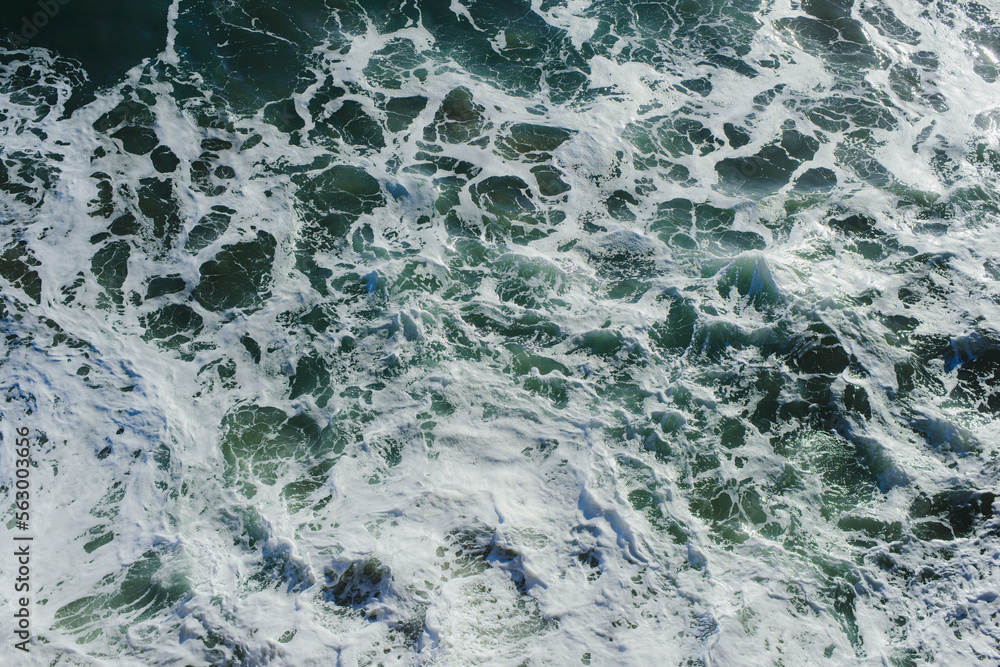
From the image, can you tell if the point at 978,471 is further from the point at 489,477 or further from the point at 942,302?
the point at 489,477

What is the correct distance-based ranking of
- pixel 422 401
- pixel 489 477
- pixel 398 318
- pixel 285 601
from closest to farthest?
pixel 285 601 < pixel 489 477 < pixel 422 401 < pixel 398 318

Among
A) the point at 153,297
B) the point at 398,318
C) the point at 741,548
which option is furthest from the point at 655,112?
the point at 153,297

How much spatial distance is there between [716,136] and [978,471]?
19.7ft

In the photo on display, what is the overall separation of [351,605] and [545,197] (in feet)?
20.0

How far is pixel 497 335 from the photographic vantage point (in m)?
8.02

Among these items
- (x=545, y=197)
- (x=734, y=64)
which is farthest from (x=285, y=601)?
(x=734, y=64)

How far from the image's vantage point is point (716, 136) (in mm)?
10477

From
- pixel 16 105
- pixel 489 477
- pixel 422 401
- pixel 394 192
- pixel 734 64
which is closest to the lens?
pixel 489 477

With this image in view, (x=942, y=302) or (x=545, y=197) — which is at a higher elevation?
(x=942, y=302)

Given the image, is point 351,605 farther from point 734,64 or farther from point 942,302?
point 734,64

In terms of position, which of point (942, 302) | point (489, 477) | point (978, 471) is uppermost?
point (942, 302)

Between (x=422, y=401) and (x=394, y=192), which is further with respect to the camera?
(x=394, y=192)

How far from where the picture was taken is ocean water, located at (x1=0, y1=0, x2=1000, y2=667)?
613 cm

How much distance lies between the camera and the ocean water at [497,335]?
6.13 m
